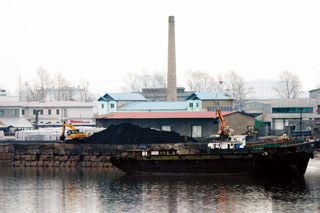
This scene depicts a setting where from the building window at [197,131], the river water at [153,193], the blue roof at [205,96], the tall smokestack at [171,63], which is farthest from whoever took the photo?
the tall smokestack at [171,63]

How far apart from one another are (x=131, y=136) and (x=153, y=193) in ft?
78.9

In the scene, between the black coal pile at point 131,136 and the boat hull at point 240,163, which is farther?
the black coal pile at point 131,136

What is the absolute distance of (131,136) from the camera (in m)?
72.4

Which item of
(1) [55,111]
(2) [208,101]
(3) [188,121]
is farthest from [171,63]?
(3) [188,121]

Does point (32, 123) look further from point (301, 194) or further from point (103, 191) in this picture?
point (301, 194)

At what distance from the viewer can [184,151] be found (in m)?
67.9

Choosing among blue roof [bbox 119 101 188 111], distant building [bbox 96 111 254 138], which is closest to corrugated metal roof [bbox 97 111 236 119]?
distant building [bbox 96 111 254 138]

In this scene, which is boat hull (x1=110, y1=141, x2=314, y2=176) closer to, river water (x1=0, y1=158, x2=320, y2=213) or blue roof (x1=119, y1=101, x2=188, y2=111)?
river water (x1=0, y1=158, x2=320, y2=213)

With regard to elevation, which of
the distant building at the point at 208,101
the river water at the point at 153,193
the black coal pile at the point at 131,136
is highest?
the distant building at the point at 208,101

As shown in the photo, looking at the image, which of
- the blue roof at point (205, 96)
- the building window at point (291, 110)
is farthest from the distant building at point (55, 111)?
the building window at point (291, 110)

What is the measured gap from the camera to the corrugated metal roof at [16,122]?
10347cm

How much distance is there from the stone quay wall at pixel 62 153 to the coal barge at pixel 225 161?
7.27 metres

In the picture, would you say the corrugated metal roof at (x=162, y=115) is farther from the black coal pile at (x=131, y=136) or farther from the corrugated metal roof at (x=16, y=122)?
the corrugated metal roof at (x=16, y=122)

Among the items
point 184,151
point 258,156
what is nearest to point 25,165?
point 184,151
